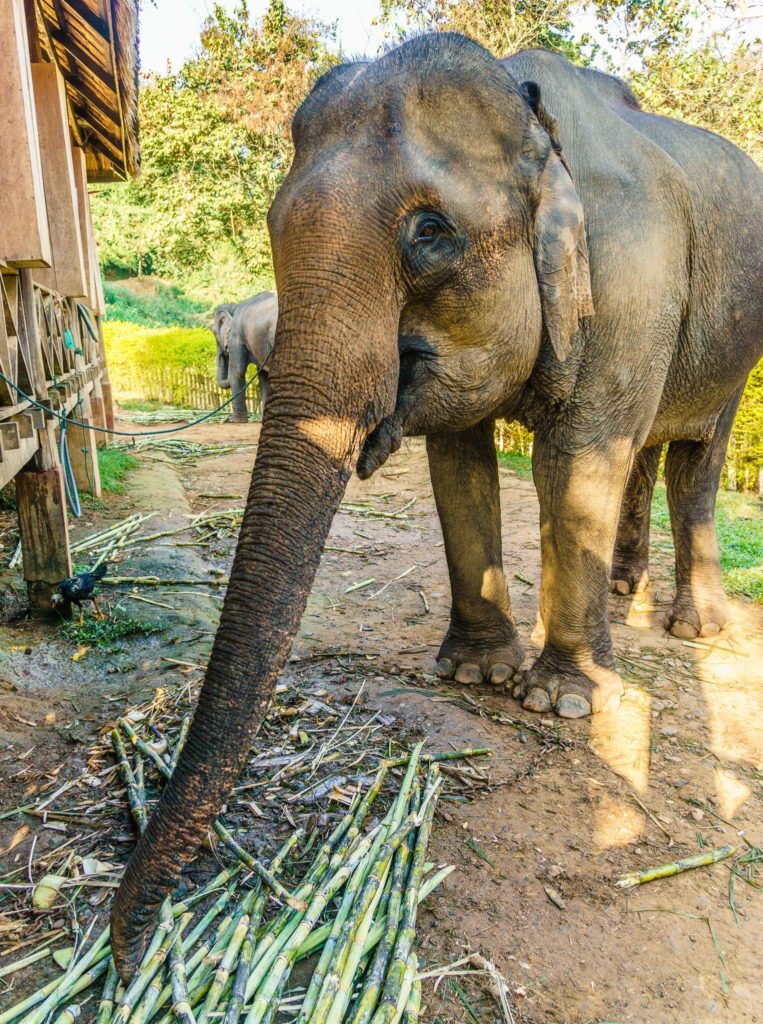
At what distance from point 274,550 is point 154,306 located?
1488 inches

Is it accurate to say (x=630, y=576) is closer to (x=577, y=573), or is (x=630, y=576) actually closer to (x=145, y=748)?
(x=577, y=573)

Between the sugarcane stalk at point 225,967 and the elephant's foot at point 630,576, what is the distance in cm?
380

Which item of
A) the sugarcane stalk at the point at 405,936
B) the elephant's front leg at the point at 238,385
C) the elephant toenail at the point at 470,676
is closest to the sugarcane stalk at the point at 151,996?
the sugarcane stalk at the point at 405,936

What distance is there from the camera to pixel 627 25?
13.5 meters

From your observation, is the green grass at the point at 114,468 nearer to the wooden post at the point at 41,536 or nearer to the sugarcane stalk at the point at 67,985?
the wooden post at the point at 41,536

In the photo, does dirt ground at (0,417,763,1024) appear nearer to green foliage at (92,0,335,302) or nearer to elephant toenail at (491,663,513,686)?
elephant toenail at (491,663,513,686)

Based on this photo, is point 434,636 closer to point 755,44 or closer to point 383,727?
point 383,727

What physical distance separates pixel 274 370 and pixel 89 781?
1766 millimetres

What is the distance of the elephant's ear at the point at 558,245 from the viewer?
298 centimetres

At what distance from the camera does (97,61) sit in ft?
23.2

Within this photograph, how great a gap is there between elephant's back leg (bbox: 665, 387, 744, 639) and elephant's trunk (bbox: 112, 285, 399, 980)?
2.96 m

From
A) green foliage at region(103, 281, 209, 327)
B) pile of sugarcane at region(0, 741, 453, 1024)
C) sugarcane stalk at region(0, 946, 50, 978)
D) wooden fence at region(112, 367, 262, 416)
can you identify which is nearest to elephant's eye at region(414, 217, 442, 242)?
pile of sugarcane at region(0, 741, 453, 1024)

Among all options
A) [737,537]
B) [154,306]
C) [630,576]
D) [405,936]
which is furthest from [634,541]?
[154,306]

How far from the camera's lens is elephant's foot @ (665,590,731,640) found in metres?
4.88
